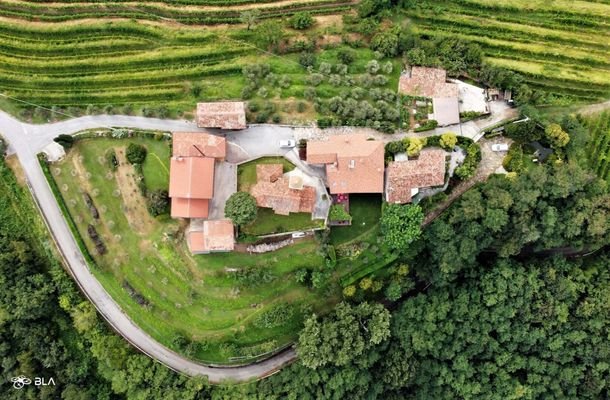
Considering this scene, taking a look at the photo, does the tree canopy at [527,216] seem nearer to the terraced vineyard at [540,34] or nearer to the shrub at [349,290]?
the shrub at [349,290]

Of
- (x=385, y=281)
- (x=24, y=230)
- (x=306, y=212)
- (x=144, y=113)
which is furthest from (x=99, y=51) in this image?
(x=385, y=281)

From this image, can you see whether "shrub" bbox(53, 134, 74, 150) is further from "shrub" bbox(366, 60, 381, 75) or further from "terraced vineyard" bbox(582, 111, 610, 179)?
"terraced vineyard" bbox(582, 111, 610, 179)

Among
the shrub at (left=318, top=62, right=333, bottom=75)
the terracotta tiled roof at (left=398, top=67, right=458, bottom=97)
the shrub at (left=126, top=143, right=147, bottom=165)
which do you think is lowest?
the shrub at (left=126, top=143, right=147, bottom=165)

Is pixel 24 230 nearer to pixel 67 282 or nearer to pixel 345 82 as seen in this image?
pixel 67 282

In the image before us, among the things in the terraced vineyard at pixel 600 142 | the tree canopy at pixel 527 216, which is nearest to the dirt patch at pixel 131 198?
the tree canopy at pixel 527 216

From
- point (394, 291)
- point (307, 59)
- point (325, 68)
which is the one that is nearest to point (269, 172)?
point (325, 68)

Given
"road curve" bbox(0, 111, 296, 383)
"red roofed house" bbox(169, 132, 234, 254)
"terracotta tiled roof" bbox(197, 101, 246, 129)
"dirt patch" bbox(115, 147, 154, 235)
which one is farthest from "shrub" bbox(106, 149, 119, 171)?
"terracotta tiled roof" bbox(197, 101, 246, 129)
